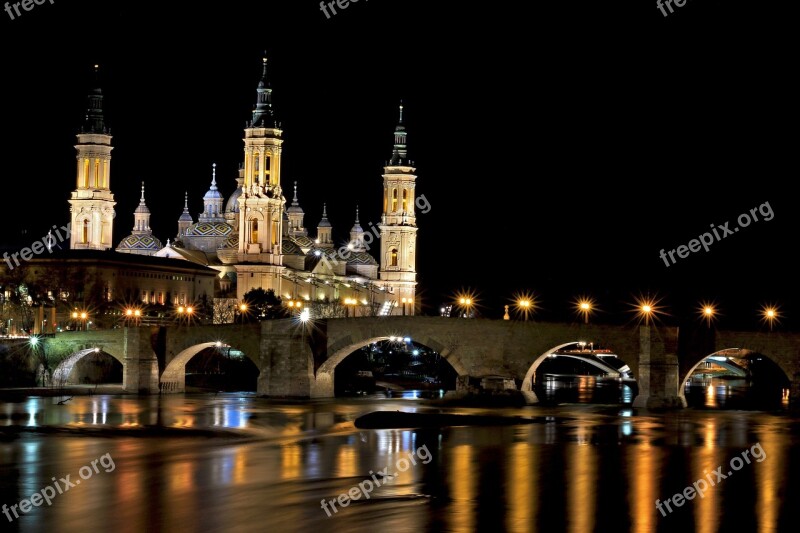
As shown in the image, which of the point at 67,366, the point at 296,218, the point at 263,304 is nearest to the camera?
the point at 67,366

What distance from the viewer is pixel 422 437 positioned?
154 ft

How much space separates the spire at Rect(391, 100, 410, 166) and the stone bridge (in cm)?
6307

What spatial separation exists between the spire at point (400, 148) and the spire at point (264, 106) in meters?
22.8

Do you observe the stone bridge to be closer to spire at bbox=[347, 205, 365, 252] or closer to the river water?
the river water

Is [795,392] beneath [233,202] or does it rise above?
beneath

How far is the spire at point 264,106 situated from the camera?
110 m

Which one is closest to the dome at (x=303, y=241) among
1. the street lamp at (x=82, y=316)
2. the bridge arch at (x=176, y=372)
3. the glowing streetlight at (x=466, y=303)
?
the glowing streetlight at (x=466, y=303)

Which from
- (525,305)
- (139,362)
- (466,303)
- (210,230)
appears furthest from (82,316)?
(210,230)

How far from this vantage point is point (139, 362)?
67.9 m

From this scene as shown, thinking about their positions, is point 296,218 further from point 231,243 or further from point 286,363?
point 286,363

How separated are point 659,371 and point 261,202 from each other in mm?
57537

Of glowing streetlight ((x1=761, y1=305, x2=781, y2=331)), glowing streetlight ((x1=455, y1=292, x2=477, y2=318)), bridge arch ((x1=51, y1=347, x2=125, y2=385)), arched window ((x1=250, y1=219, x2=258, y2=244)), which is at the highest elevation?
arched window ((x1=250, y1=219, x2=258, y2=244))

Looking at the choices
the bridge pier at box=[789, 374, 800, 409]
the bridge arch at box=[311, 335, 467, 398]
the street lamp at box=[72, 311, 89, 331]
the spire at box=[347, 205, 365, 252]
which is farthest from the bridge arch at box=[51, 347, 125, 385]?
the spire at box=[347, 205, 365, 252]

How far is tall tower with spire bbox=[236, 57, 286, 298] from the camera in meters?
110
